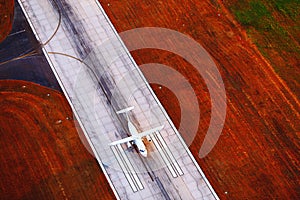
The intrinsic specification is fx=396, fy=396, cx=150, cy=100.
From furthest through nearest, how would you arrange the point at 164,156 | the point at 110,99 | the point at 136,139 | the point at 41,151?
the point at 110,99
the point at 164,156
the point at 41,151
the point at 136,139

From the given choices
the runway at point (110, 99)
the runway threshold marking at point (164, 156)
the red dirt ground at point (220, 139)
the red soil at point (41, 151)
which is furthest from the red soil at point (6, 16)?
the runway threshold marking at point (164, 156)

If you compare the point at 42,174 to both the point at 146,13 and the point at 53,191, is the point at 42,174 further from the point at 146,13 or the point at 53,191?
the point at 146,13

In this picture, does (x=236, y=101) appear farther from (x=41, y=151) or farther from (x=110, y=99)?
(x=41, y=151)

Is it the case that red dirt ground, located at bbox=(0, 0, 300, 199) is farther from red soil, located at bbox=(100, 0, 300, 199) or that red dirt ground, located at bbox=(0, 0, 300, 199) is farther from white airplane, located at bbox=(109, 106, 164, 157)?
white airplane, located at bbox=(109, 106, 164, 157)

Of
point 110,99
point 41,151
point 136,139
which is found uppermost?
point 110,99

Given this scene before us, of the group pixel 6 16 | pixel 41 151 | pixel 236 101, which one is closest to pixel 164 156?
pixel 236 101

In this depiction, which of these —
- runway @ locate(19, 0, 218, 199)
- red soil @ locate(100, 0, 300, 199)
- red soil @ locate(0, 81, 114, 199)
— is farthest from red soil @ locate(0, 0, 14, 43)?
red soil @ locate(100, 0, 300, 199)
